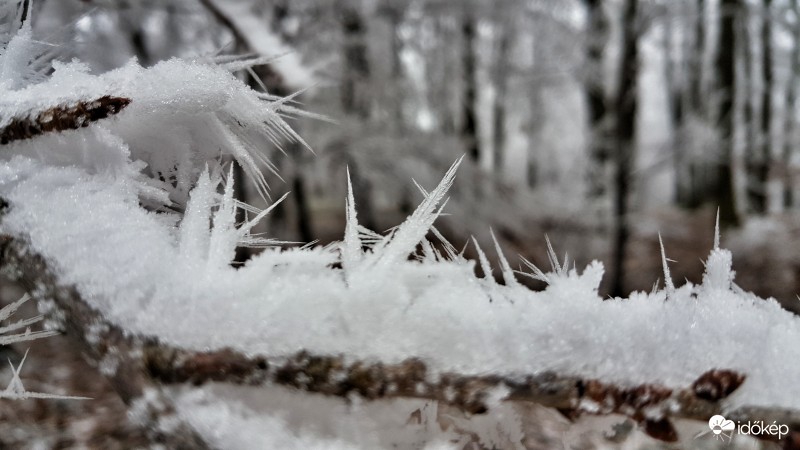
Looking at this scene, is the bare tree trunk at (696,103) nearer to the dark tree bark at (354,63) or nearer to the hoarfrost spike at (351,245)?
the dark tree bark at (354,63)

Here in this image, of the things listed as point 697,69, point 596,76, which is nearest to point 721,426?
point 596,76

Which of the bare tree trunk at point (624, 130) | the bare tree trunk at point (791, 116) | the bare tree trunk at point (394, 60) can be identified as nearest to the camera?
the bare tree trunk at point (624, 130)

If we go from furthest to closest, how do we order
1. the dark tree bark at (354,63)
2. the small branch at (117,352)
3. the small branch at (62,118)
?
the dark tree bark at (354,63) < the small branch at (62,118) < the small branch at (117,352)

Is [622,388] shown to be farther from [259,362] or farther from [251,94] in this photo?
[251,94]

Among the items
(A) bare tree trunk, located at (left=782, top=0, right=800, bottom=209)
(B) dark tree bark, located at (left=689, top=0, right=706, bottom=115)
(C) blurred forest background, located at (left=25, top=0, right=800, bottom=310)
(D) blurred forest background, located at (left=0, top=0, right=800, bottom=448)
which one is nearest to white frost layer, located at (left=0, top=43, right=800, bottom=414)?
(D) blurred forest background, located at (left=0, top=0, right=800, bottom=448)

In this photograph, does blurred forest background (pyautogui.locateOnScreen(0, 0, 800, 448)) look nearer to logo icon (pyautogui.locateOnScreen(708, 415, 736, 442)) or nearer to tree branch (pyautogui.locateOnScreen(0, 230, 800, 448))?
tree branch (pyautogui.locateOnScreen(0, 230, 800, 448))

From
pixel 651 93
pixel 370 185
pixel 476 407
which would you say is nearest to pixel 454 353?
pixel 476 407

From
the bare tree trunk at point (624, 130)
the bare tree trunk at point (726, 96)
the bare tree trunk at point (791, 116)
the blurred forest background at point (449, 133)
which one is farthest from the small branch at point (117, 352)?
the bare tree trunk at point (791, 116)
